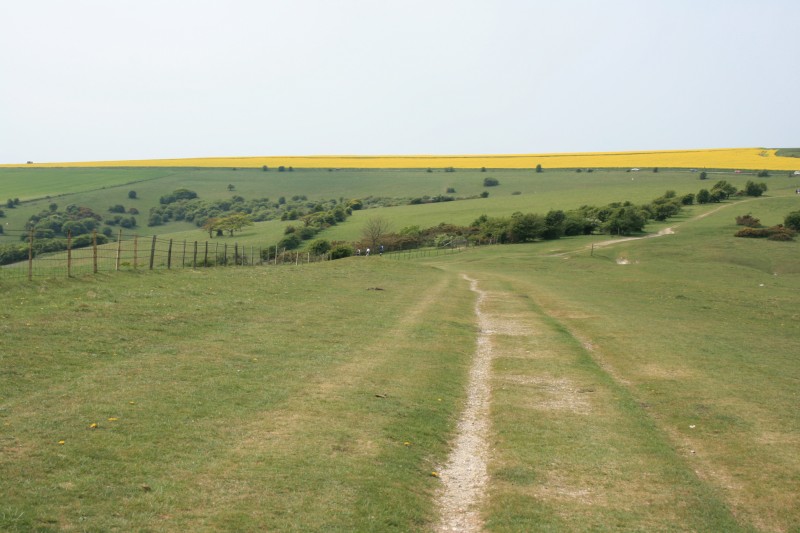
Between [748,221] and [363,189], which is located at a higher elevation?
[363,189]

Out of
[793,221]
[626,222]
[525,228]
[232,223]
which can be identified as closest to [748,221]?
[793,221]

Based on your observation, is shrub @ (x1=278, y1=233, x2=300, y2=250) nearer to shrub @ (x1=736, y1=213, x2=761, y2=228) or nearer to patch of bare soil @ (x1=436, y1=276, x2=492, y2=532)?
shrub @ (x1=736, y1=213, x2=761, y2=228)

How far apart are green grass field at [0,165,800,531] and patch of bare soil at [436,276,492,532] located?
202mm

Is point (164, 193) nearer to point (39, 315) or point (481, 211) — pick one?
point (481, 211)

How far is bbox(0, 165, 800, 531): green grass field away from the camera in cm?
922

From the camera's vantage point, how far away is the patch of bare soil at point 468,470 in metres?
9.58

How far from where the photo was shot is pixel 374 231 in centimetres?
11069

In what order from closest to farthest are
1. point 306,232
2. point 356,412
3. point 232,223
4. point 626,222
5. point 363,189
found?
point 356,412, point 626,222, point 306,232, point 232,223, point 363,189

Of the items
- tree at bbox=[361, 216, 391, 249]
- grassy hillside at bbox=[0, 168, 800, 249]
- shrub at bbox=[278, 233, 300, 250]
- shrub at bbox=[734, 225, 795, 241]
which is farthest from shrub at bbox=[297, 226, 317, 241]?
shrub at bbox=[734, 225, 795, 241]

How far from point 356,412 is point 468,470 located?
116 inches

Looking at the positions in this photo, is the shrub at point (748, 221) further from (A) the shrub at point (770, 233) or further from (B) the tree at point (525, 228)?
(B) the tree at point (525, 228)

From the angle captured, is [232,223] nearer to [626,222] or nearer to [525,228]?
[525,228]

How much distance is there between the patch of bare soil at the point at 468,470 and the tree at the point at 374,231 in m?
85.9

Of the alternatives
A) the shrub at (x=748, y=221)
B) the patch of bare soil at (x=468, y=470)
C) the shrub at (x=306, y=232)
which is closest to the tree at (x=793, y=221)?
the shrub at (x=748, y=221)
